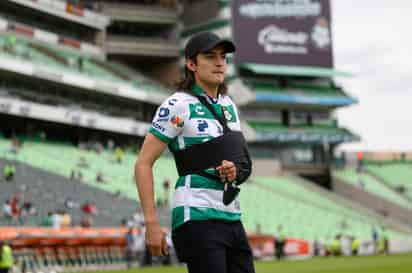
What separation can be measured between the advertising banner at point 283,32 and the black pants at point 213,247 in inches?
2133

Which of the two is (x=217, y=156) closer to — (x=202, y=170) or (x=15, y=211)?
(x=202, y=170)

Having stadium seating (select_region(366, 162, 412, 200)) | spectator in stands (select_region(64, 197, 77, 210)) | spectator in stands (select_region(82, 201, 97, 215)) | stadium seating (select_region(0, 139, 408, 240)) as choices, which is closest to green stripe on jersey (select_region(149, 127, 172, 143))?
spectator in stands (select_region(82, 201, 97, 215))

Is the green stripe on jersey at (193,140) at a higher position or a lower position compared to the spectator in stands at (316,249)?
higher

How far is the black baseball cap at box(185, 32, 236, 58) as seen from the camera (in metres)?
4.45

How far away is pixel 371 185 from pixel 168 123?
55077 mm

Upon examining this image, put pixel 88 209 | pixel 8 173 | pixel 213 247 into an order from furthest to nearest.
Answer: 1. pixel 8 173
2. pixel 88 209
3. pixel 213 247

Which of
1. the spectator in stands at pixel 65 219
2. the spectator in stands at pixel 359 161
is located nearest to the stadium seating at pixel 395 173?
the spectator in stands at pixel 359 161

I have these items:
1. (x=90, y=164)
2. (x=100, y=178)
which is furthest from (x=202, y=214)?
(x=90, y=164)

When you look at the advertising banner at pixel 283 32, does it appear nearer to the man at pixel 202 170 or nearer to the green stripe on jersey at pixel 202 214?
the man at pixel 202 170

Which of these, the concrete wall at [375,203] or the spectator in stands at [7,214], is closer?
the spectator in stands at [7,214]

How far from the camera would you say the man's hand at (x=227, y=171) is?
432 centimetres

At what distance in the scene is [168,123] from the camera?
4430 millimetres

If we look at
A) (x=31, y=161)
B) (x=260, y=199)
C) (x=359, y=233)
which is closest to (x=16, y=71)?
(x=31, y=161)

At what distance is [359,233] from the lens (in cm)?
4372
